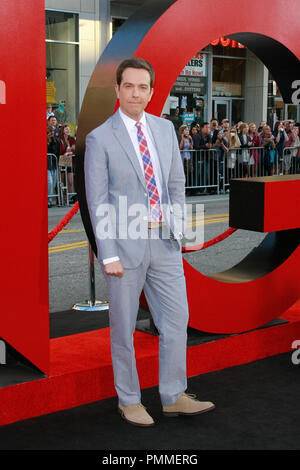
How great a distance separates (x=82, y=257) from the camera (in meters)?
9.36

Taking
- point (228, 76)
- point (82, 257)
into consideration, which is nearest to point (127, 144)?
point (82, 257)

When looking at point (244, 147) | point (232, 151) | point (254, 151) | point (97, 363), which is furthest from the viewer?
point (254, 151)

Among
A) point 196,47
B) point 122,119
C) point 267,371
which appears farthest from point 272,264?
point 122,119

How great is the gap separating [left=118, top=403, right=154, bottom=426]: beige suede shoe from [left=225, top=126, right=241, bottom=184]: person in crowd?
13.7m

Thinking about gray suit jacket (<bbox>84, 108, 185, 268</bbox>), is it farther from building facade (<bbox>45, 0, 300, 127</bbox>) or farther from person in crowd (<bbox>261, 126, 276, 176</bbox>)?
person in crowd (<bbox>261, 126, 276, 176</bbox>)

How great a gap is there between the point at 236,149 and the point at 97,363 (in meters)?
13.7

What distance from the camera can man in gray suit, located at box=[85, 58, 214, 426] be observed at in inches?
152

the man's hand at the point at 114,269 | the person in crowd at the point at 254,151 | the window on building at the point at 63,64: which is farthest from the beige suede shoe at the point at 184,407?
the window on building at the point at 63,64

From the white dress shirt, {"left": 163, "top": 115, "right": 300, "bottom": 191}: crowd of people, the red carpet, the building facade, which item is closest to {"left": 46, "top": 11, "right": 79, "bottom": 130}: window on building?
the building facade

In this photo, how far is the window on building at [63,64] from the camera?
2030 centimetres

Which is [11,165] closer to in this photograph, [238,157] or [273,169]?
[238,157]

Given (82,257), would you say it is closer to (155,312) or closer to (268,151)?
(155,312)

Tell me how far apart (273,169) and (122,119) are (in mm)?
15288

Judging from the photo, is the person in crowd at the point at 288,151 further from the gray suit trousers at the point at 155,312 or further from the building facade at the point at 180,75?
the gray suit trousers at the point at 155,312
